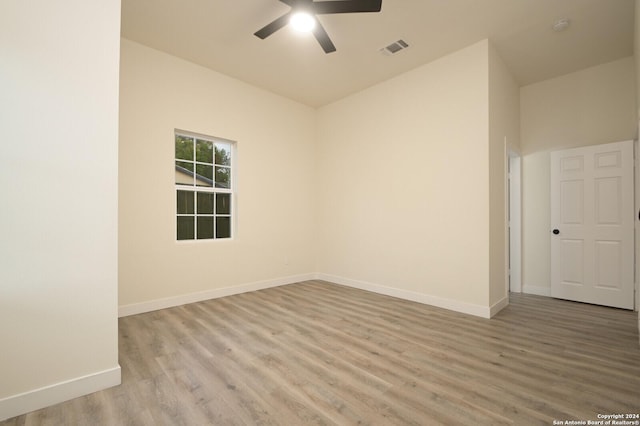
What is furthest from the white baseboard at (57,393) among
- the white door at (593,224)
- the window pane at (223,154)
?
the white door at (593,224)

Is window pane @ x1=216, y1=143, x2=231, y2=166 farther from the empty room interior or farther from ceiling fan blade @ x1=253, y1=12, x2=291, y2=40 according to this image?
ceiling fan blade @ x1=253, y1=12, x2=291, y2=40

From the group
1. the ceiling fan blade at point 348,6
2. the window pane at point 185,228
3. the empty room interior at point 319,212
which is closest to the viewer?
the empty room interior at point 319,212

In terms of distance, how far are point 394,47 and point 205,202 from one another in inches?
126

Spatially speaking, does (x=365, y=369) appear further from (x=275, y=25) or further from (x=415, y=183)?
(x=275, y=25)

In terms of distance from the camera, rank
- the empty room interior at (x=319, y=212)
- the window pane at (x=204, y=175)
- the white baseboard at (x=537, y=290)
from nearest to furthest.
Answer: the empty room interior at (x=319, y=212) → the window pane at (x=204, y=175) → the white baseboard at (x=537, y=290)

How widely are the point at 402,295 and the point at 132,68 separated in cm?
445

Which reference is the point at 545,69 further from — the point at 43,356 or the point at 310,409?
the point at 43,356

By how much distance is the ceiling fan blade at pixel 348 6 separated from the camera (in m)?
2.36

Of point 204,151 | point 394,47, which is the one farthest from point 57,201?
point 394,47

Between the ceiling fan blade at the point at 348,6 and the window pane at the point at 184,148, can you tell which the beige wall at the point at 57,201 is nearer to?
the ceiling fan blade at the point at 348,6

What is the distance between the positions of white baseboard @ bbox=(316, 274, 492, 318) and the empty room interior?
4 cm

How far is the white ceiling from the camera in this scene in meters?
2.91

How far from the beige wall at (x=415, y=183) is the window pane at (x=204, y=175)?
6.65 feet

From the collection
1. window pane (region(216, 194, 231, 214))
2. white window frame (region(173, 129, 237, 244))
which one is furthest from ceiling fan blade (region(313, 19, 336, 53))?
window pane (region(216, 194, 231, 214))
